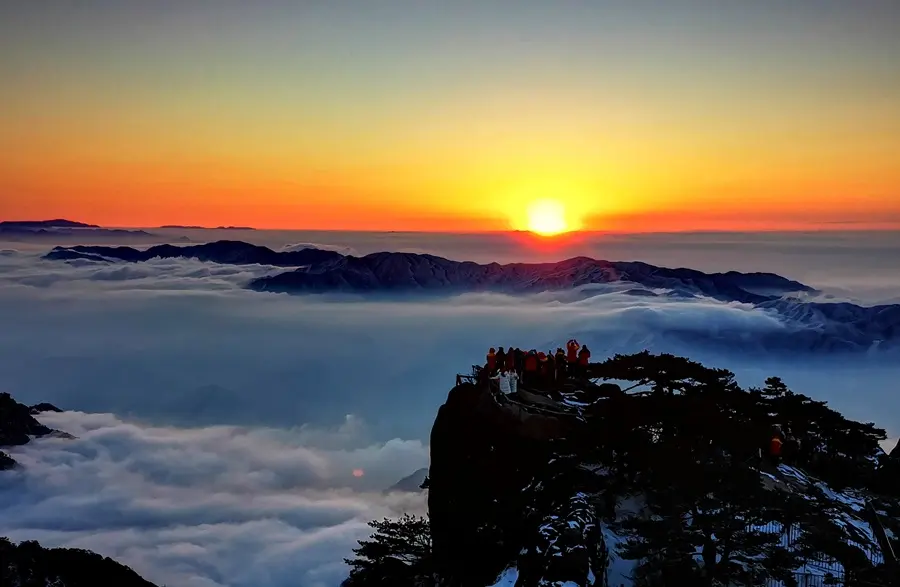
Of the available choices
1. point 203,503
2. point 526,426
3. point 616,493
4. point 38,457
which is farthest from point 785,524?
point 38,457

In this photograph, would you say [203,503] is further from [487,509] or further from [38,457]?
[487,509]

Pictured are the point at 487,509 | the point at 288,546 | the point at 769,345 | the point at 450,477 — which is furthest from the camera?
the point at 769,345

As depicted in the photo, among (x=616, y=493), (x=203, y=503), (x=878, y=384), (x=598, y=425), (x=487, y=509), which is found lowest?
(x=203, y=503)

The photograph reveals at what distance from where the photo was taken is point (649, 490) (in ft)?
73.6

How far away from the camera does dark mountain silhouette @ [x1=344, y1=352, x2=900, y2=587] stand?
20.0 m

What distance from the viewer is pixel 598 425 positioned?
24.2 m

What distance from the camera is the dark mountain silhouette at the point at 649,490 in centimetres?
2003

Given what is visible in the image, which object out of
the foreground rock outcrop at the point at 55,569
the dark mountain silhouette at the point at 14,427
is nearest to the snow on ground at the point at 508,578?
the foreground rock outcrop at the point at 55,569

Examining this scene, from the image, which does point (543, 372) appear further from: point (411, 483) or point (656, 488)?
point (411, 483)

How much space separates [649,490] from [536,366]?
10097mm

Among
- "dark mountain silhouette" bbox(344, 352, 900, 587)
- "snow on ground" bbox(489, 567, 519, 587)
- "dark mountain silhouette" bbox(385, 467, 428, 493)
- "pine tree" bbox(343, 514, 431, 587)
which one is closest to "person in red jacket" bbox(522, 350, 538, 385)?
"dark mountain silhouette" bbox(344, 352, 900, 587)

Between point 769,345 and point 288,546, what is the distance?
439 ft

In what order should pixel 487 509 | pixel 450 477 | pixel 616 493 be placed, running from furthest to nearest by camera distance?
pixel 450 477 < pixel 487 509 < pixel 616 493

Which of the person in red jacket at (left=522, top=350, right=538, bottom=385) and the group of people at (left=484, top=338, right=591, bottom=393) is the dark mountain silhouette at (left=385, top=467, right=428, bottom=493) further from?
the person in red jacket at (left=522, top=350, right=538, bottom=385)
